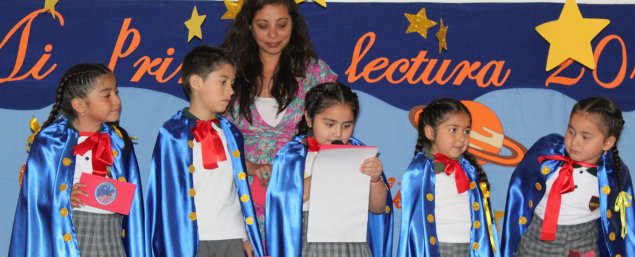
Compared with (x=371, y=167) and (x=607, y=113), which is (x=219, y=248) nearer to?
(x=371, y=167)

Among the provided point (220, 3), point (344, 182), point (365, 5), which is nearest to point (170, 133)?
point (344, 182)

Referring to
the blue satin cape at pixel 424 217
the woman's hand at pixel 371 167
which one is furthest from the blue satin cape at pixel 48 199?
the blue satin cape at pixel 424 217

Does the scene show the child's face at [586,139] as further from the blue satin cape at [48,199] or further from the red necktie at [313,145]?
the blue satin cape at [48,199]

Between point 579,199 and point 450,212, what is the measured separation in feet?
2.33

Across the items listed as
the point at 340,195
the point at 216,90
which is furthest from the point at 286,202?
the point at 216,90

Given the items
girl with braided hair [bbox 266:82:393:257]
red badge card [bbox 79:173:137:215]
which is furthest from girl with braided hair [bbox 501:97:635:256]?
red badge card [bbox 79:173:137:215]

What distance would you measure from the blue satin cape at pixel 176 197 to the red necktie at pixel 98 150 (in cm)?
22

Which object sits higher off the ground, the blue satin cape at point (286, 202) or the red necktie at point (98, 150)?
the red necktie at point (98, 150)

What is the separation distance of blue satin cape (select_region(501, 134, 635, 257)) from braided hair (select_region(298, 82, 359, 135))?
982 millimetres

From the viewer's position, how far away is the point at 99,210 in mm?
4285

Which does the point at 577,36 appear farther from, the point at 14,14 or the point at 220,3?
the point at 14,14

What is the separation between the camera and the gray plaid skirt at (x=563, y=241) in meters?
4.61

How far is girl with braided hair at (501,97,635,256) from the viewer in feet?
15.1

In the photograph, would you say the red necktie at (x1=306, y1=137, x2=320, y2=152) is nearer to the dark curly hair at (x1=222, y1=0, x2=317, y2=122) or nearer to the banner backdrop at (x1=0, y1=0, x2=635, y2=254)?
the dark curly hair at (x1=222, y1=0, x2=317, y2=122)
